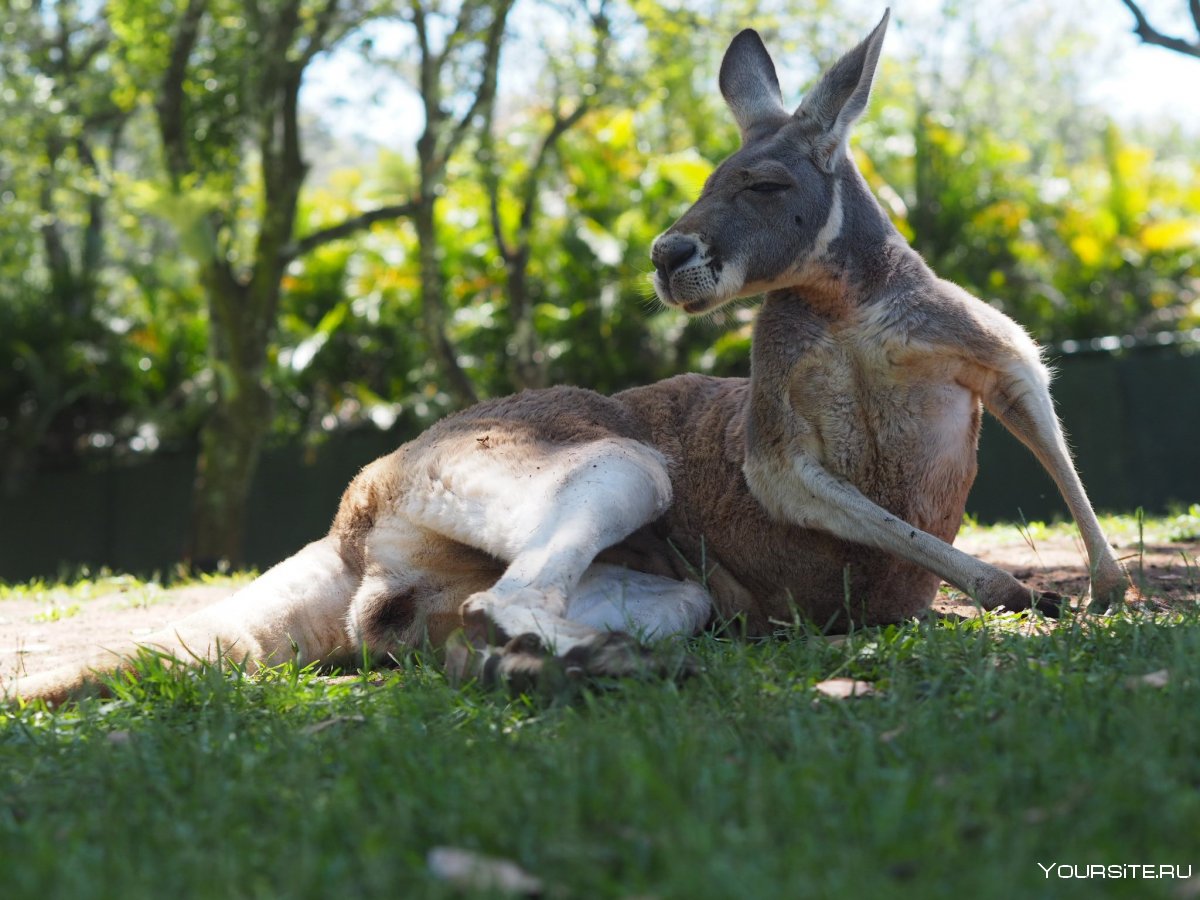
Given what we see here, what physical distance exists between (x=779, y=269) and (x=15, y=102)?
11220mm

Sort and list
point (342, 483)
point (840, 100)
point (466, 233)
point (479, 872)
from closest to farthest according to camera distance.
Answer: point (479, 872) → point (840, 100) → point (342, 483) → point (466, 233)

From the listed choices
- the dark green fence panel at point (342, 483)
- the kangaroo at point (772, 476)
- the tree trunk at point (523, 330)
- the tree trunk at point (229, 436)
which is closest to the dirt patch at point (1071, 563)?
the kangaroo at point (772, 476)

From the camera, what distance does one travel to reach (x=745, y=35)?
16.4 ft

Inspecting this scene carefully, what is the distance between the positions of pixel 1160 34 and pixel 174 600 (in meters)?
5.72

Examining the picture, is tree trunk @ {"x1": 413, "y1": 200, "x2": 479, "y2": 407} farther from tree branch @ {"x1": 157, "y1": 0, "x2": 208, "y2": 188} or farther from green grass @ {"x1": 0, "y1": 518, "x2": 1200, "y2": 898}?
green grass @ {"x1": 0, "y1": 518, "x2": 1200, "y2": 898}

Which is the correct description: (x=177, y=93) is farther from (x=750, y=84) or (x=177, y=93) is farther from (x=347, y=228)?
(x=750, y=84)

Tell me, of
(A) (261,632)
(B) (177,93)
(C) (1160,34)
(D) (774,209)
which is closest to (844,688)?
(D) (774,209)

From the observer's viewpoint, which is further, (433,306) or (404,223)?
(404,223)

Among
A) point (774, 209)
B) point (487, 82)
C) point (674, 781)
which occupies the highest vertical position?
point (487, 82)

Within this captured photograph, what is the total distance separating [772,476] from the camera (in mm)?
4270

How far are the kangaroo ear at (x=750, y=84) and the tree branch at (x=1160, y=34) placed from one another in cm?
219

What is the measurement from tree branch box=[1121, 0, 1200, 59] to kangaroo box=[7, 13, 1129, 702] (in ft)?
7.77

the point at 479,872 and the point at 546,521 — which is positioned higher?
the point at 546,521

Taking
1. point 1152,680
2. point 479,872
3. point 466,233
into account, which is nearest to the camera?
point 479,872
